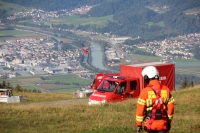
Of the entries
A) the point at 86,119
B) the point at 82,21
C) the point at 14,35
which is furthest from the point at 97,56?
the point at 86,119

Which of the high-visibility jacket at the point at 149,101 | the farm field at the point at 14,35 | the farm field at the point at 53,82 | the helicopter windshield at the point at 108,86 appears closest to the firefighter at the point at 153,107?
the high-visibility jacket at the point at 149,101

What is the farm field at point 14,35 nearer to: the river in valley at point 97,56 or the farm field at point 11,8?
the river in valley at point 97,56

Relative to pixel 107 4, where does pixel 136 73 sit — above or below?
below

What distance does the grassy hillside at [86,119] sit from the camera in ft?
43.3

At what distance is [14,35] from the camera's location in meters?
116

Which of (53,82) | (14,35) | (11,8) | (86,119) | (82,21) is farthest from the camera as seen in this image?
(11,8)

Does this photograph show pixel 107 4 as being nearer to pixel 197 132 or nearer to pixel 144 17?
pixel 144 17

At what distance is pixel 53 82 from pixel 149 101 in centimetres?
6148

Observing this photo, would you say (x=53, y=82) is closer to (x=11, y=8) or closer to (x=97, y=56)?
(x=97, y=56)

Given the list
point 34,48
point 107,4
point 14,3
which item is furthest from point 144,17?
point 34,48

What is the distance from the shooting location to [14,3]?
16862 cm

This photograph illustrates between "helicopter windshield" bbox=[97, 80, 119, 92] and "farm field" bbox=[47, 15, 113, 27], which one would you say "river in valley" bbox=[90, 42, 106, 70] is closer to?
"farm field" bbox=[47, 15, 113, 27]

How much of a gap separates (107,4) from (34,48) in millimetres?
75941

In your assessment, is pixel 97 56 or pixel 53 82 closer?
pixel 53 82
